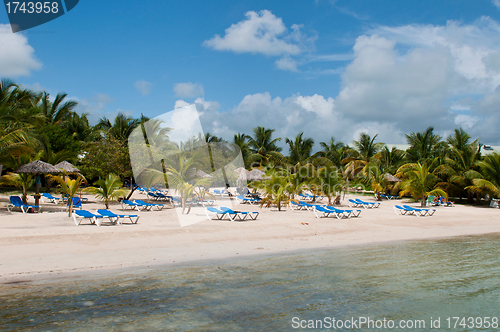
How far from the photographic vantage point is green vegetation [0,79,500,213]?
14.6 m

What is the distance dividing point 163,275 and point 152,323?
1872 mm

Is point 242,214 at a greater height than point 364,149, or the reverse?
point 364,149

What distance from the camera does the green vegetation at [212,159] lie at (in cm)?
1458

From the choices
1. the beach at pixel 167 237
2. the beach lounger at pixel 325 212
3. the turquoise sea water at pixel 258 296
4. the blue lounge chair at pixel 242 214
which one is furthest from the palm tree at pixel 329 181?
the turquoise sea water at pixel 258 296

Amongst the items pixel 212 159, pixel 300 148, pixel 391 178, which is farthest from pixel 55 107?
pixel 391 178

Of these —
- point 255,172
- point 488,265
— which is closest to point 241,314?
point 488,265

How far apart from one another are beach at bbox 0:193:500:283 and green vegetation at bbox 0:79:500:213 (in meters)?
2.36

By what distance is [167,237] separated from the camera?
930 cm

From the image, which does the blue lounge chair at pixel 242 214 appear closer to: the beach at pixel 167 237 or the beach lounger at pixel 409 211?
the beach at pixel 167 237

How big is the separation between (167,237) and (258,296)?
459 centimetres

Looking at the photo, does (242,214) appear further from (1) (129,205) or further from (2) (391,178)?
(2) (391,178)

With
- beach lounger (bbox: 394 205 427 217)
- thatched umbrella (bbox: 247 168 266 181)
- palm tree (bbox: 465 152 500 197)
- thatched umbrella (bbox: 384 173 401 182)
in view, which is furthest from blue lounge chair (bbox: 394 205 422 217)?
thatched umbrella (bbox: 247 168 266 181)

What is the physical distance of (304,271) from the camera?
6.72 m

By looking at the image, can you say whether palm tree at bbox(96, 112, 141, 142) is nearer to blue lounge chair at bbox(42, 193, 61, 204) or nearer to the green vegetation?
the green vegetation
